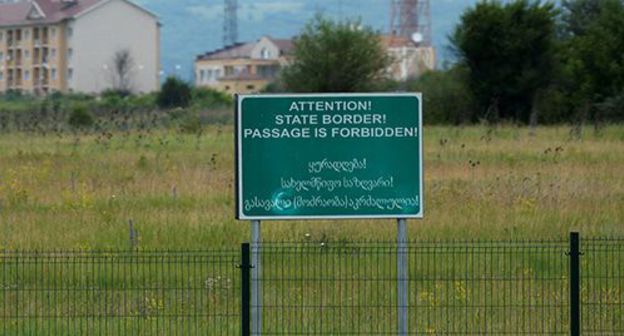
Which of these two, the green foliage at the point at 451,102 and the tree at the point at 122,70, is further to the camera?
the tree at the point at 122,70

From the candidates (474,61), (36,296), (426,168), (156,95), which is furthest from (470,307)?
(156,95)

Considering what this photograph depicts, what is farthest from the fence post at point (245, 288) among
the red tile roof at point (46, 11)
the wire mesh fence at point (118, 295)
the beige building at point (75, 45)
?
the red tile roof at point (46, 11)

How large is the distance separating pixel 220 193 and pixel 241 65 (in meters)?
113

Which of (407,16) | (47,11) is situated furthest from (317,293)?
(407,16)

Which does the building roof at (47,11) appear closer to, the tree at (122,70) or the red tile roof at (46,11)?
the red tile roof at (46,11)

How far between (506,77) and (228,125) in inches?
483

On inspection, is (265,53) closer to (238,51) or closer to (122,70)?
(238,51)

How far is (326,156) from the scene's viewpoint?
1354cm

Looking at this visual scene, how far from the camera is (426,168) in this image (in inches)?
1209

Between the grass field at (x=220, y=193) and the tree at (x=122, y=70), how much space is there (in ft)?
242

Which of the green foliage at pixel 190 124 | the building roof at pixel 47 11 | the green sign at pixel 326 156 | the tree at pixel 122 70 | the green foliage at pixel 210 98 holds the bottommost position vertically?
the green sign at pixel 326 156

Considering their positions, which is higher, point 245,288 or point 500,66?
point 500,66

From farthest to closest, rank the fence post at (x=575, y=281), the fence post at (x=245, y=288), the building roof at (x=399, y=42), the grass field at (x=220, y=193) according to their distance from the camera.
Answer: the building roof at (x=399, y=42) → the grass field at (x=220, y=193) → the fence post at (x=575, y=281) → the fence post at (x=245, y=288)

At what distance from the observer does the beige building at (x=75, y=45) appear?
116m
